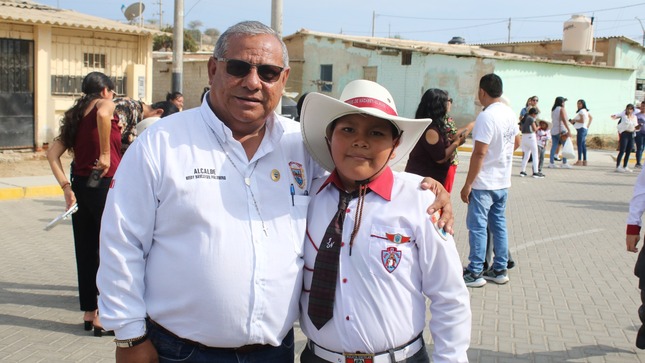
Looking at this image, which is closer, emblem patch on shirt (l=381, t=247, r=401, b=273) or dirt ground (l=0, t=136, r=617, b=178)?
emblem patch on shirt (l=381, t=247, r=401, b=273)

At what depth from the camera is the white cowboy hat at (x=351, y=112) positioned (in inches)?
95.7

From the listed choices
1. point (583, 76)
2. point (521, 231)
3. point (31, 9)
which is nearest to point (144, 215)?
point (521, 231)

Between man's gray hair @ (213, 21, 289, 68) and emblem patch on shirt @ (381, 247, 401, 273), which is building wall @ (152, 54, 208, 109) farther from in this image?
emblem patch on shirt @ (381, 247, 401, 273)

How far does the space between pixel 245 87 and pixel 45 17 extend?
14756 mm

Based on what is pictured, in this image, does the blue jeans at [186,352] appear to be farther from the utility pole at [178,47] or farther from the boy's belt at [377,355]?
the utility pole at [178,47]

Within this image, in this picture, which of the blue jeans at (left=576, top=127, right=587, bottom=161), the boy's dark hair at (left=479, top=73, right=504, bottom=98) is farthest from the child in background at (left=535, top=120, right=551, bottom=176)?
the boy's dark hair at (left=479, top=73, right=504, bottom=98)

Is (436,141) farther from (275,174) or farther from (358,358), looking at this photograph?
(358,358)

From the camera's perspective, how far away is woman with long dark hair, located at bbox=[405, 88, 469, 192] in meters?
5.90

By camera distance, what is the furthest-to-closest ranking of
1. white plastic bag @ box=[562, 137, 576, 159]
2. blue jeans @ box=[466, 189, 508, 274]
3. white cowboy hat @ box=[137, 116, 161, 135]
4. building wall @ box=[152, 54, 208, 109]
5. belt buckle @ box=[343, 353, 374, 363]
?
1. building wall @ box=[152, 54, 208, 109]
2. white plastic bag @ box=[562, 137, 576, 159]
3. blue jeans @ box=[466, 189, 508, 274]
4. white cowboy hat @ box=[137, 116, 161, 135]
5. belt buckle @ box=[343, 353, 374, 363]

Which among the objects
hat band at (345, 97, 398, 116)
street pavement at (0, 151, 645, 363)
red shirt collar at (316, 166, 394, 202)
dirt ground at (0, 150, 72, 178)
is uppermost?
hat band at (345, 97, 398, 116)

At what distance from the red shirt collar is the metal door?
47.1ft

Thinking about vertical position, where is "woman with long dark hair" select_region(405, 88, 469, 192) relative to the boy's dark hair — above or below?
below

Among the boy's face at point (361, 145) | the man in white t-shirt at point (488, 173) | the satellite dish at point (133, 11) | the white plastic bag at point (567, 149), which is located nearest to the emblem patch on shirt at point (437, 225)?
the boy's face at point (361, 145)

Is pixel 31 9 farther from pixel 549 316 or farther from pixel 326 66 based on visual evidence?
pixel 326 66
